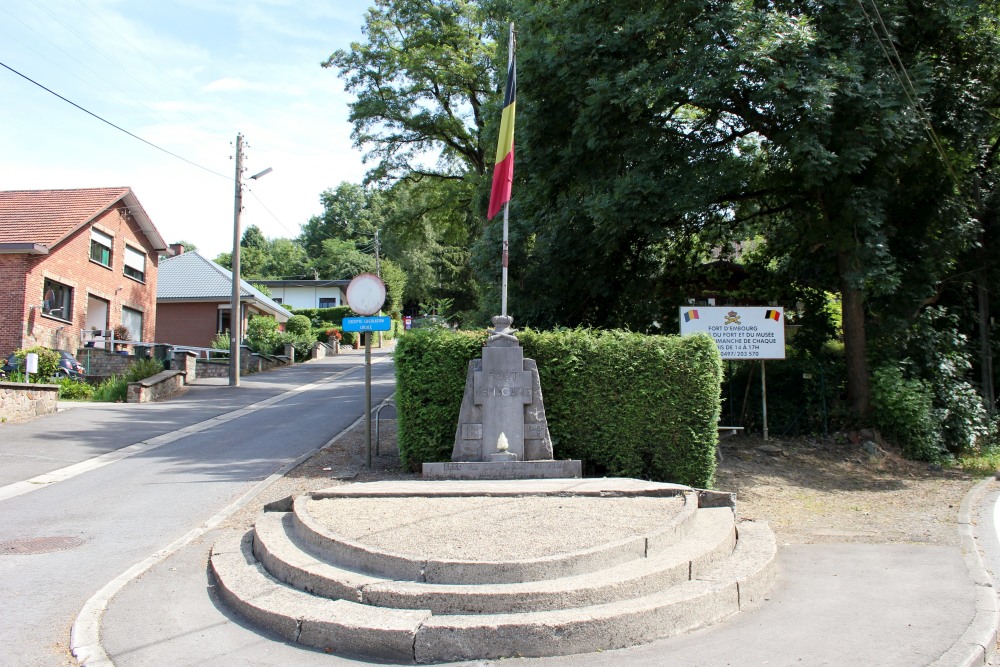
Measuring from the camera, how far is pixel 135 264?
3191cm

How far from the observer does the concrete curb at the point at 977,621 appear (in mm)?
5043

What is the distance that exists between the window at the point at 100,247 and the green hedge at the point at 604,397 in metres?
22.2

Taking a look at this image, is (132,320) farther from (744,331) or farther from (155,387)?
(744,331)

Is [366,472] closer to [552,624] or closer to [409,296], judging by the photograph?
[552,624]

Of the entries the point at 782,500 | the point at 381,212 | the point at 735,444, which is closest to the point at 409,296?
the point at 381,212

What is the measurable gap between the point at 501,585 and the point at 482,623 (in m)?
0.51

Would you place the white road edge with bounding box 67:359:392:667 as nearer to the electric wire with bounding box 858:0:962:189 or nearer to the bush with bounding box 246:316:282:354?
the electric wire with bounding box 858:0:962:189

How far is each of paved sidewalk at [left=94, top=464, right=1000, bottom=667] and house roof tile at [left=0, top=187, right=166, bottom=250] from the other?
22.0 m

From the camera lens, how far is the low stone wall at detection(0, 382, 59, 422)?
53.3ft

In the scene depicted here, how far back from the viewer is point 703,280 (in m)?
19.8

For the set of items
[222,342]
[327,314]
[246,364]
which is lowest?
[246,364]

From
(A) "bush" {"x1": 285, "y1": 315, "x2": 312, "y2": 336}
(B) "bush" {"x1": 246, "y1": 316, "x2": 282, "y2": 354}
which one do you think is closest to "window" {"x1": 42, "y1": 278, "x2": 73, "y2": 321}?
(B) "bush" {"x1": 246, "y1": 316, "x2": 282, "y2": 354}

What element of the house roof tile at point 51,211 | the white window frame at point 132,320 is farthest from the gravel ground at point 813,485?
the white window frame at point 132,320

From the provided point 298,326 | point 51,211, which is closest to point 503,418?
point 51,211
